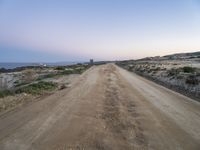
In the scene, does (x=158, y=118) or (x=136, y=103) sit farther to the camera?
(x=136, y=103)

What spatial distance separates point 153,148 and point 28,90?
471 inches

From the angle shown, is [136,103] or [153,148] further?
[136,103]

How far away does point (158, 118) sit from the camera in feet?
30.4

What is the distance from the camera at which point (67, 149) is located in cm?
587

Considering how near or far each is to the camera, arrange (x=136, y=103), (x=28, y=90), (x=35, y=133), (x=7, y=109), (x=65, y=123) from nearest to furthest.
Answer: (x=35, y=133), (x=65, y=123), (x=7, y=109), (x=136, y=103), (x=28, y=90)

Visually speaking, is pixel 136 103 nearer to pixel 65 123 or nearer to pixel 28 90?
pixel 65 123

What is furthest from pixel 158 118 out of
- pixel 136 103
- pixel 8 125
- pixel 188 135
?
pixel 8 125

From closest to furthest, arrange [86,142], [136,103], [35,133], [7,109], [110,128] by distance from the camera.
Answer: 1. [86,142]
2. [35,133]
3. [110,128]
4. [7,109]
5. [136,103]

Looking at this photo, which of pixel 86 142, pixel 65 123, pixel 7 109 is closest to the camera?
pixel 86 142

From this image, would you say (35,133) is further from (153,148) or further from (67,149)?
(153,148)

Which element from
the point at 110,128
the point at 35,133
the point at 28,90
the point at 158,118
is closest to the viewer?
the point at 35,133

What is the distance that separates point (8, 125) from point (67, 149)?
10.1 ft

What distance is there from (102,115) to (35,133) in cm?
309

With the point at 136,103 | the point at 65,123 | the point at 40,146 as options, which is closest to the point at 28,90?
the point at 136,103
